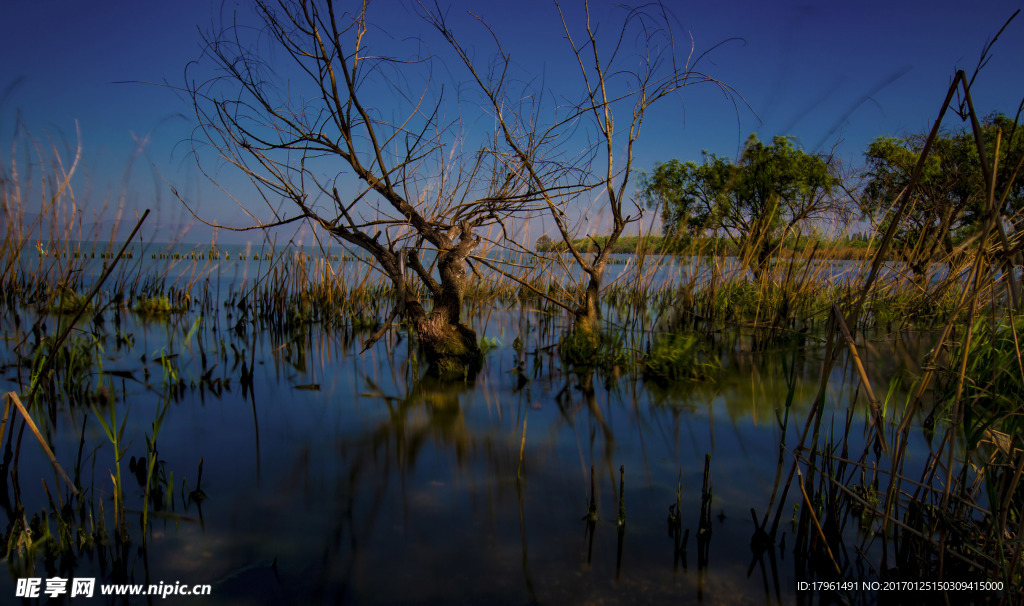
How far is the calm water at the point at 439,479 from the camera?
1512mm

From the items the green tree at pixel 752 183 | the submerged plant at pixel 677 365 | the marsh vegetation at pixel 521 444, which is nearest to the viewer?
the marsh vegetation at pixel 521 444

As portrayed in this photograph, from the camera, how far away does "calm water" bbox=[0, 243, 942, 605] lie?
1.51m

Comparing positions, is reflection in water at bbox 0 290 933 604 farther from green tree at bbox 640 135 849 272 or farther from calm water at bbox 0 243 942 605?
green tree at bbox 640 135 849 272

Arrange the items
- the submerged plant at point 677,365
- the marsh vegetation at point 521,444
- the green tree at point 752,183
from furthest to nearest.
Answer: the green tree at point 752,183, the submerged plant at point 677,365, the marsh vegetation at point 521,444

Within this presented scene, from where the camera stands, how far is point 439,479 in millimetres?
2182

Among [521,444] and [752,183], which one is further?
[752,183]

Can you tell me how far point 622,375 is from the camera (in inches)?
147

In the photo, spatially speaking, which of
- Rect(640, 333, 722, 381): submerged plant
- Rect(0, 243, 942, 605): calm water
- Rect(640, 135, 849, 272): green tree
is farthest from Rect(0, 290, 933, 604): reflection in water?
Rect(640, 135, 849, 272): green tree

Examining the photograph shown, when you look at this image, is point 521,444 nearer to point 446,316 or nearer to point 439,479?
point 439,479

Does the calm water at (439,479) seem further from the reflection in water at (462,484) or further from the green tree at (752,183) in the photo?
the green tree at (752,183)

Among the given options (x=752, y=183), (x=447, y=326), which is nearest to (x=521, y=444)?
(x=447, y=326)

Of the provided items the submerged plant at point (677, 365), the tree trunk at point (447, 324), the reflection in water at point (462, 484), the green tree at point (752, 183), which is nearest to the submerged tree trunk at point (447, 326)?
the tree trunk at point (447, 324)

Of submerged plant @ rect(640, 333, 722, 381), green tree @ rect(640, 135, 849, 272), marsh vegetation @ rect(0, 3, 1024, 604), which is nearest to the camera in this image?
marsh vegetation @ rect(0, 3, 1024, 604)

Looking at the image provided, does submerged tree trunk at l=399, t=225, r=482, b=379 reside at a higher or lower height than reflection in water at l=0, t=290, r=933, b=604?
higher
